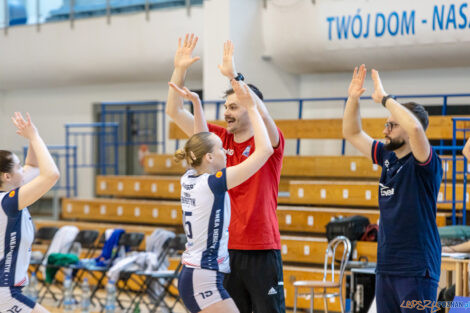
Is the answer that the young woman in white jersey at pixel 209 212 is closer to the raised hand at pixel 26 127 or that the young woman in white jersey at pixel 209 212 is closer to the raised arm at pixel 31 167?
the raised hand at pixel 26 127

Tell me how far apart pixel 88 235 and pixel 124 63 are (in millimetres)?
4824

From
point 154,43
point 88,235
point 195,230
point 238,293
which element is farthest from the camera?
point 154,43

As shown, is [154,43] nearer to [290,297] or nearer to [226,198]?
[290,297]

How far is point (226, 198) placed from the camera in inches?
158

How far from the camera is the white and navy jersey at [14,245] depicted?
4.53 meters

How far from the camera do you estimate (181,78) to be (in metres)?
4.59

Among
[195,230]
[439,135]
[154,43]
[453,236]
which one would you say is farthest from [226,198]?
[154,43]

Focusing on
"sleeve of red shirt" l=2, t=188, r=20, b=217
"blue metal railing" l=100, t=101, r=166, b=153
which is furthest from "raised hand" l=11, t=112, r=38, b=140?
"blue metal railing" l=100, t=101, r=166, b=153

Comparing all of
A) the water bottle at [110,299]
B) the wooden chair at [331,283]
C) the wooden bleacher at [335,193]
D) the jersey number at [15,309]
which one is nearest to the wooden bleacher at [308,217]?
the wooden bleacher at [335,193]

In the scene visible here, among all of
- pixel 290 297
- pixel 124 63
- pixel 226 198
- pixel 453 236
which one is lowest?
pixel 290 297

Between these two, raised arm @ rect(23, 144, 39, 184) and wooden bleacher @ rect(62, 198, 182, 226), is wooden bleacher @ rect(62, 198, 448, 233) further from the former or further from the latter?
raised arm @ rect(23, 144, 39, 184)

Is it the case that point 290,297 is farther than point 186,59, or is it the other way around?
point 290,297

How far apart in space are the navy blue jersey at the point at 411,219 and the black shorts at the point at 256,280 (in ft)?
2.36

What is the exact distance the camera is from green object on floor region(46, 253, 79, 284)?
9.80 meters
